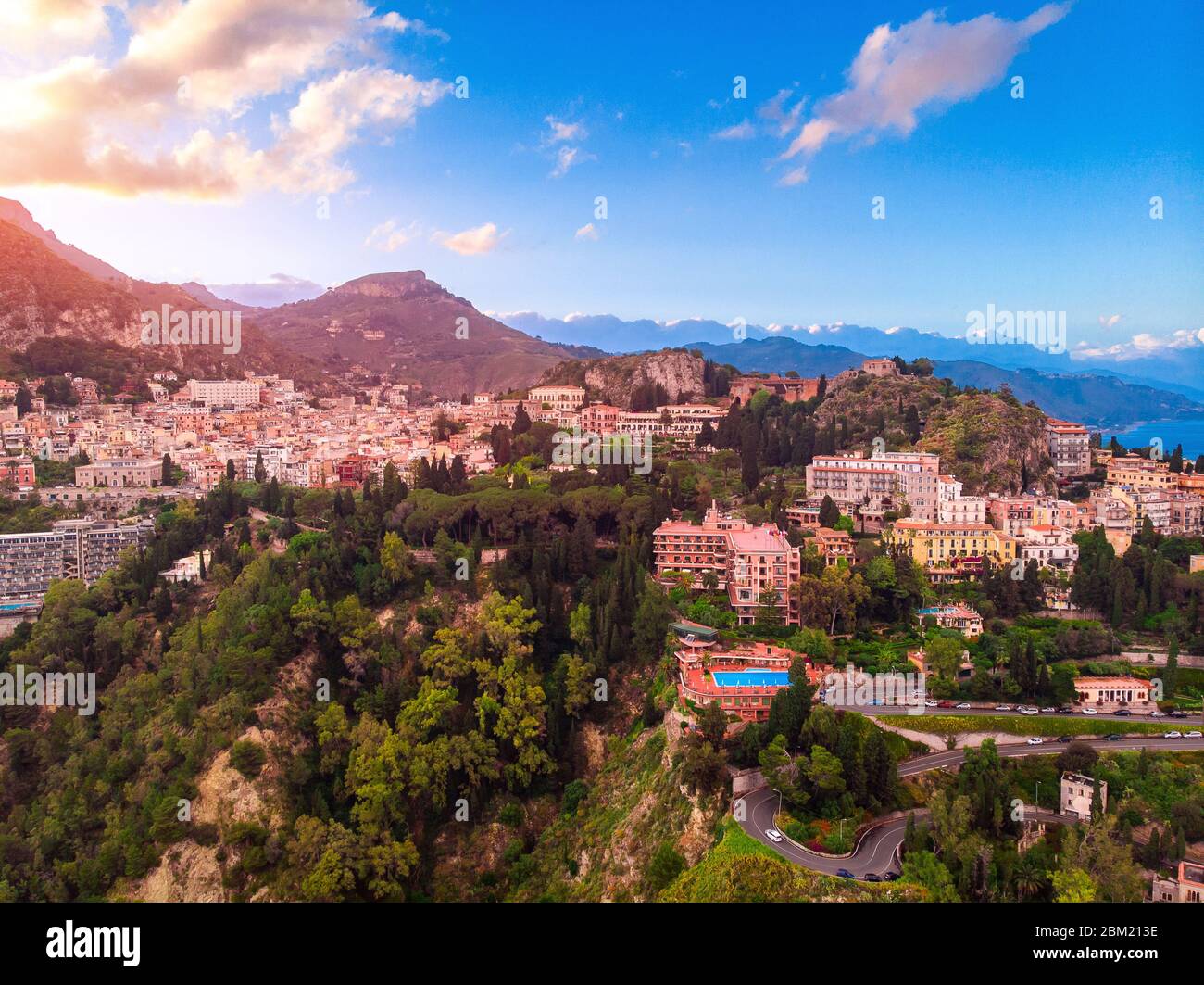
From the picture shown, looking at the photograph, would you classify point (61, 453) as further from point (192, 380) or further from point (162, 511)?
point (192, 380)

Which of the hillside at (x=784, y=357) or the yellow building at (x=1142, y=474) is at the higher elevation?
the hillside at (x=784, y=357)

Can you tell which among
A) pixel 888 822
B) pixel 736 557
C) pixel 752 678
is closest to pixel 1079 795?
pixel 888 822

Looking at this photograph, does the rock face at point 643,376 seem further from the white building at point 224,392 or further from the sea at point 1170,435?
the white building at point 224,392

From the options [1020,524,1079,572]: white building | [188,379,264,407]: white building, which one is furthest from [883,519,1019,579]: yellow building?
[188,379,264,407]: white building

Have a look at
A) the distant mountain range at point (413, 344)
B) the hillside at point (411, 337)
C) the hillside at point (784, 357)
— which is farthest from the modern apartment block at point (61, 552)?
the hillside at point (784, 357)

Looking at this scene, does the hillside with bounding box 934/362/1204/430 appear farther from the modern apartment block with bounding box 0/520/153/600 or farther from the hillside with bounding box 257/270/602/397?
the modern apartment block with bounding box 0/520/153/600
